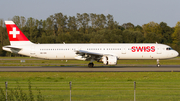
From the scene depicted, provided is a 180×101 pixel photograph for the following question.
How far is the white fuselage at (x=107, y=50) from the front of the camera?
115ft

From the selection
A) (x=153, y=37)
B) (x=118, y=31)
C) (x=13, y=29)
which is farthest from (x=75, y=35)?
(x=13, y=29)

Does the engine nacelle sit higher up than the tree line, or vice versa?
the tree line

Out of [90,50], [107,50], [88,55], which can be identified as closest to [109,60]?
[107,50]

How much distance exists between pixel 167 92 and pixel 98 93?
405cm

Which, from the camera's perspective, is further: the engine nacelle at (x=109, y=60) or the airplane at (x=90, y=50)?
the airplane at (x=90, y=50)

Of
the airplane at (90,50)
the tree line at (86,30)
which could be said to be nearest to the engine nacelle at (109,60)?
the airplane at (90,50)

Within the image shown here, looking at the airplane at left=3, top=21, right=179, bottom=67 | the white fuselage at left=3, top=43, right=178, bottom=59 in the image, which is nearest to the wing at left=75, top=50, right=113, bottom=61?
the airplane at left=3, top=21, right=179, bottom=67

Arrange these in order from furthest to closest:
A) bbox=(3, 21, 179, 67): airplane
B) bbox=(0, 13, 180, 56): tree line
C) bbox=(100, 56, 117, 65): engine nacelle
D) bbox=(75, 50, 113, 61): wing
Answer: bbox=(0, 13, 180, 56): tree line < bbox=(3, 21, 179, 67): airplane < bbox=(75, 50, 113, 61): wing < bbox=(100, 56, 117, 65): engine nacelle

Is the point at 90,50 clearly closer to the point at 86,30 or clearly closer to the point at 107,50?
the point at 107,50

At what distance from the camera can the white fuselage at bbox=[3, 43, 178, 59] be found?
34.9m

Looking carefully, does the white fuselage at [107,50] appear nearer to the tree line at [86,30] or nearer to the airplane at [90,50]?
the airplane at [90,50]

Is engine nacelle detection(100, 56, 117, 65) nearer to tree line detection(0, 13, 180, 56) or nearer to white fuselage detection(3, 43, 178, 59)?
white fuselage detection(3, 43, 178, 59)

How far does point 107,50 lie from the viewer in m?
35.2

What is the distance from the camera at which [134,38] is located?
293ft
